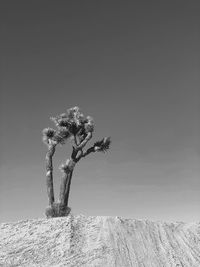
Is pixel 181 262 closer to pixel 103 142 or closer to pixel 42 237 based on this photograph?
pixel 42 237

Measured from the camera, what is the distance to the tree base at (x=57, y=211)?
1236 inches

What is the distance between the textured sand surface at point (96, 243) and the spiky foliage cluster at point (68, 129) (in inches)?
271

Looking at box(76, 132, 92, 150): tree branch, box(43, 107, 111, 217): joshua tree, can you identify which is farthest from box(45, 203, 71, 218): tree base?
box(76, 132, 92, 150): tree branch

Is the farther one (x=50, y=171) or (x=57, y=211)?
(x=50, y=171)

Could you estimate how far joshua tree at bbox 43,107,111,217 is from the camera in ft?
105

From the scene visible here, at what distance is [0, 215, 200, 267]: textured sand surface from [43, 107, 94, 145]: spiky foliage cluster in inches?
271

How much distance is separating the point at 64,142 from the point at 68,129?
106cm

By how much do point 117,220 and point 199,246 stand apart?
586 centimetres

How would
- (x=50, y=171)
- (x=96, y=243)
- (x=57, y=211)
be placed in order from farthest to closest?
(x=50, y=171) → (x=57, y=211) → (x=96, y=243)

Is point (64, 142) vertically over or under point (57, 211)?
over

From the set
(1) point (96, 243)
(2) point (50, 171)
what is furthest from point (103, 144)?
(1) point (96, 243)

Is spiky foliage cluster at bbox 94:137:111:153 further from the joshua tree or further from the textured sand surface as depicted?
the textured sand surface

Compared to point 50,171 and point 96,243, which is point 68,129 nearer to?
point 50,171

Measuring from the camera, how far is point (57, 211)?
3145cm
